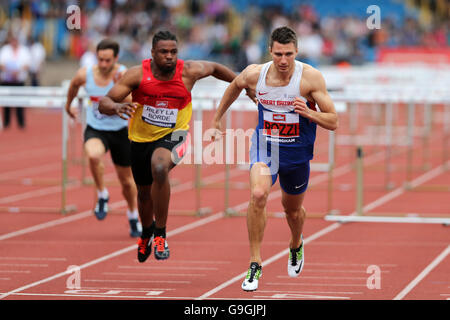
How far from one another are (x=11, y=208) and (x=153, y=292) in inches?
201

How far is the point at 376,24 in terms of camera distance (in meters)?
9.57

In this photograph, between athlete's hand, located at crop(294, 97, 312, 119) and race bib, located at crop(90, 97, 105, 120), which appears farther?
race bib, located at crop(90, 97, 105, 120)

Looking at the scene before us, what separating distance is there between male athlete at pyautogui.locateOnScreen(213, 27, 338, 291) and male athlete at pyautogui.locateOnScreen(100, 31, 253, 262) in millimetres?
641

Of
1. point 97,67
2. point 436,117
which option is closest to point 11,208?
point 97,67

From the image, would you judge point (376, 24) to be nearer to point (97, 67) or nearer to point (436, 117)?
point (97, 67)

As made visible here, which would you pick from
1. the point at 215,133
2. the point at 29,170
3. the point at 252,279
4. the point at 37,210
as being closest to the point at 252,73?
the point at 215,133

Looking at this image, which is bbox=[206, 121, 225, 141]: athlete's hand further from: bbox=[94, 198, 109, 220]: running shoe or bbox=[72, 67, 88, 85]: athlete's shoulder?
bbox=[94, 198, 109, 220]: running shoe

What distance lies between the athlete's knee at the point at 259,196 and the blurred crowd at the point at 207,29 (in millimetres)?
19026

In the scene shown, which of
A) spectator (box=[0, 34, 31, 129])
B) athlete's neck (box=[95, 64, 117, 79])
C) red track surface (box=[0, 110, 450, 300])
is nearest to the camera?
red track surface (box=[0, 110, 450, 300])

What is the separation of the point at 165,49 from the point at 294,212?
1.68 m

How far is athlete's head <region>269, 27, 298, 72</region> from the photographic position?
701 cm

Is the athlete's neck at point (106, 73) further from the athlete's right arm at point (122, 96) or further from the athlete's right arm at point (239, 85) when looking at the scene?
the athlete's right arm at point (239, 85)

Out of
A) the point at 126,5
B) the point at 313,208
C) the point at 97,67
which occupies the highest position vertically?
the point at 126,5

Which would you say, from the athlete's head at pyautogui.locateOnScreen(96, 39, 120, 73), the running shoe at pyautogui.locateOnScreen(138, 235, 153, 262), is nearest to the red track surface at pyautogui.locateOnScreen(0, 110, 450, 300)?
the running shoe at pyautogui.locateOnScreen(138, 235, 153, 262)
